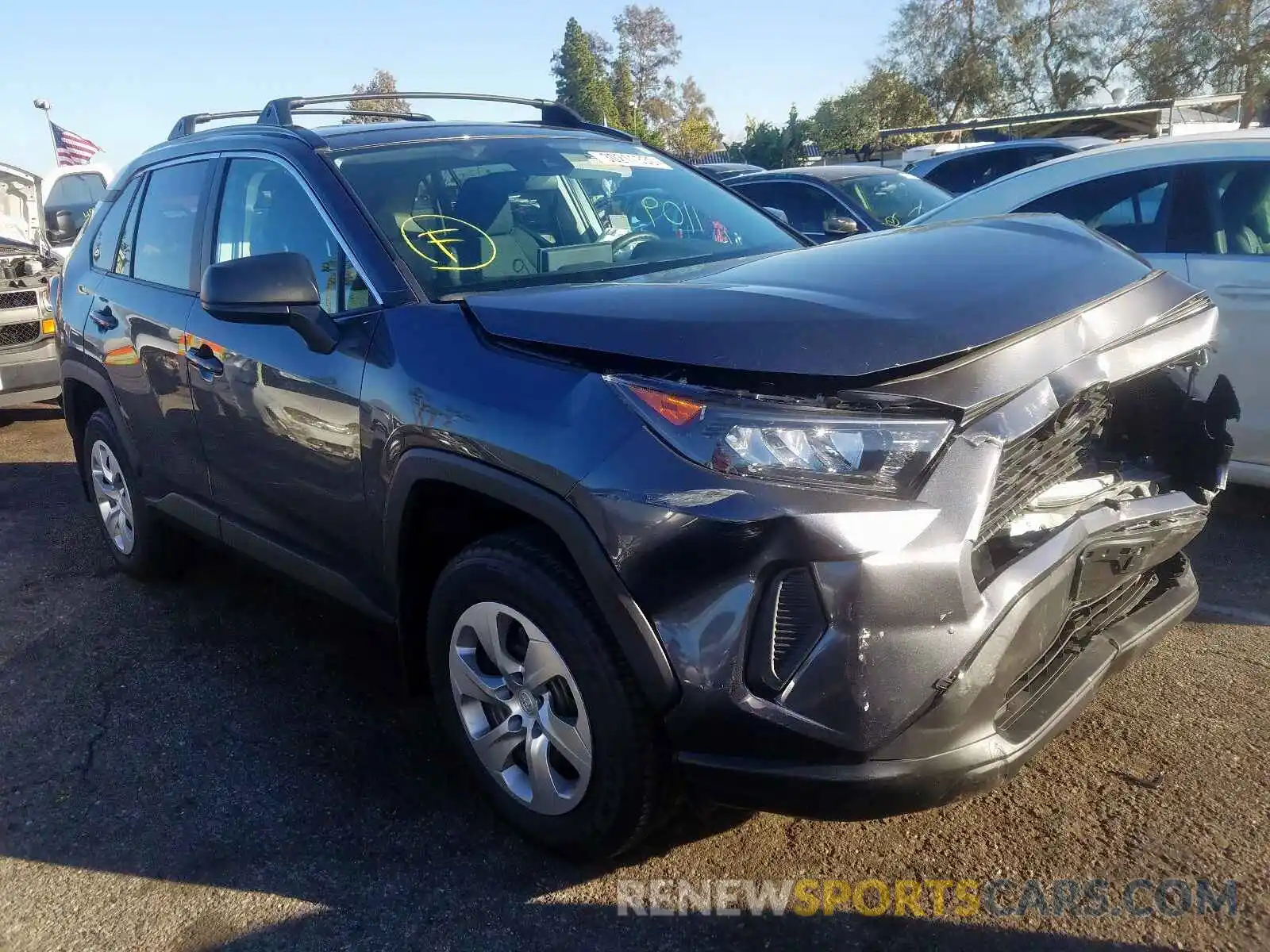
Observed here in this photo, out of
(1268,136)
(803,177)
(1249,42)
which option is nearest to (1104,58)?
(1249,42)

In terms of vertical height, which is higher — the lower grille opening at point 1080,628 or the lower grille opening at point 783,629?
the lower grille opening at point 783,629

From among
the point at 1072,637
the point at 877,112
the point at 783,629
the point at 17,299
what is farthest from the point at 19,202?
the point at 877,112

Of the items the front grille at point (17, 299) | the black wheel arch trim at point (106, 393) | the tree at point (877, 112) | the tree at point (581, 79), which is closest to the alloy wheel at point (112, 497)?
the black wheel arch trim at point (106, 393)

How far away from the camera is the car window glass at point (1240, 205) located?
4.41 meters

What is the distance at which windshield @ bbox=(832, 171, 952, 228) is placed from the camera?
8.79 metres

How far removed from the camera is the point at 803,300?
2.26 metres

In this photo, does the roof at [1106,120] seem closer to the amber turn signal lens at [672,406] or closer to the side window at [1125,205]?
the side window at [1125,205]

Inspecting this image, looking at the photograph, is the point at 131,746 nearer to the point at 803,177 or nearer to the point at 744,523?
the point at 744,523

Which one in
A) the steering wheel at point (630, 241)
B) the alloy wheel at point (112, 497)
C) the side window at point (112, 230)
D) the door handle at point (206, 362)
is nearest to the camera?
the steering wheel at point (630, 241)

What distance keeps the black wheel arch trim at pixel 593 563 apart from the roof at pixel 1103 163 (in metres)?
3.32

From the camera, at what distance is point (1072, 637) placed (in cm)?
244

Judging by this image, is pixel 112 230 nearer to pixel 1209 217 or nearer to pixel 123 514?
pixel 123 514

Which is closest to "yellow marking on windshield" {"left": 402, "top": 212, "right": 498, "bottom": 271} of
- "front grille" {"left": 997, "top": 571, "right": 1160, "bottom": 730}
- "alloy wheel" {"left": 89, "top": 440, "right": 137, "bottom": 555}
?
"front grille" {"left": 997, "top": 571, "right": 1160, "bottom": 730}

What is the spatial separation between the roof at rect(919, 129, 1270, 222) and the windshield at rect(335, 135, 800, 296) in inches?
73.2
